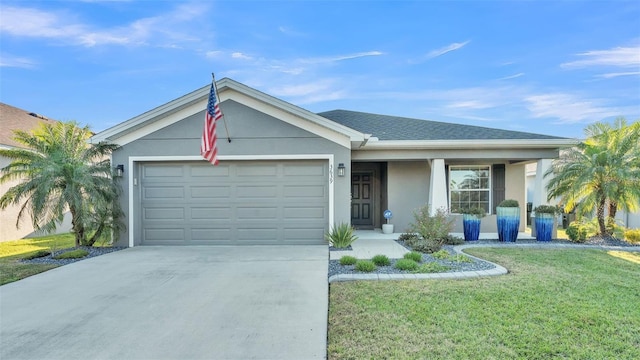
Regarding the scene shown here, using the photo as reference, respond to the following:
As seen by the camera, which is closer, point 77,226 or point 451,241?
point 77,226

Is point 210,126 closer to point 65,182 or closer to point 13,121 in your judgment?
point 65,182

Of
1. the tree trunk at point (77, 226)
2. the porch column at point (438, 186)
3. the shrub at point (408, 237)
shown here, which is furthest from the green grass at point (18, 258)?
the porch column at point (438, 186)

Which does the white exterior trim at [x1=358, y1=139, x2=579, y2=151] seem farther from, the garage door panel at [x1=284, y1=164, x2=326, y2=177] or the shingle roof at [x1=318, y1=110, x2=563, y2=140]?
the garage door panel at [x1=284, y1=164, x2=326, y2=177]

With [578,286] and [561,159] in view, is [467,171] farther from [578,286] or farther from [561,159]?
[578,286]

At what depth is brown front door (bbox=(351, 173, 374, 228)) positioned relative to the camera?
12.8 meters

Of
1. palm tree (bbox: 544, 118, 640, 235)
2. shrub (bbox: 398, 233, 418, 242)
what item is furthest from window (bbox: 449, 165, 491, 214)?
shrub (bbox: 398, 233, 418, 242)

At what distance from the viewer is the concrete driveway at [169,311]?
3.20m

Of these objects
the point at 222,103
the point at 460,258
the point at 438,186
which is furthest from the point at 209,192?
the point at 438,186

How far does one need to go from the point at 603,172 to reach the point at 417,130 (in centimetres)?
520

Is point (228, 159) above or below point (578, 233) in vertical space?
above

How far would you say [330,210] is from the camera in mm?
8828

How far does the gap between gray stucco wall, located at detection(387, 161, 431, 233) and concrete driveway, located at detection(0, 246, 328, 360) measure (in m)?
5.44

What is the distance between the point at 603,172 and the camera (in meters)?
8.86

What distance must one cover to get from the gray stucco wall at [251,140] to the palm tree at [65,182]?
0.68 meters
